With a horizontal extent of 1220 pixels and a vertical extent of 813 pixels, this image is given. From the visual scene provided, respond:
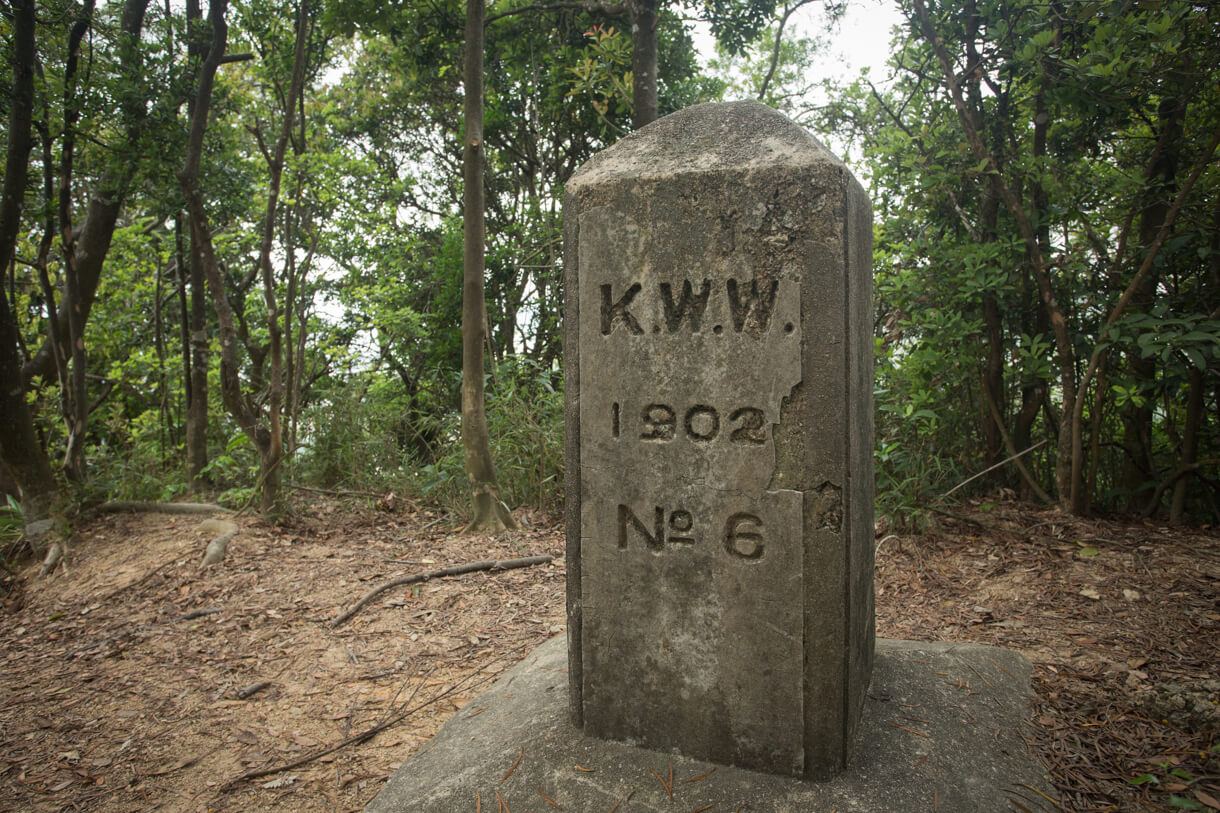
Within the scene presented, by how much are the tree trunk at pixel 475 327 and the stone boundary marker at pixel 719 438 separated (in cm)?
326

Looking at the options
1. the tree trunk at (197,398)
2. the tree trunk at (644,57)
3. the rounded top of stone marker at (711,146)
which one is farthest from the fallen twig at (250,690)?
the tree trunk at (644,57)

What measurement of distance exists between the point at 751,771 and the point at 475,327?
394 centimetres

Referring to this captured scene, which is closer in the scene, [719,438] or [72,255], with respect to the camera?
[719,438]

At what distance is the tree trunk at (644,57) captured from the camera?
4.95 m

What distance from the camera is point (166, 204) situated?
19.0 ft

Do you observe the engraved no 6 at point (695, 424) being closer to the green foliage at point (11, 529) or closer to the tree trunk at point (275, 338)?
the tree trunk at point (275, 338)

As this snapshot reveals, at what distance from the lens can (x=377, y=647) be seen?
3.47m

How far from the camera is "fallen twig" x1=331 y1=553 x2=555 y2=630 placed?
390 cm

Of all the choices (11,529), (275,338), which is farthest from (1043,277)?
(11,529)

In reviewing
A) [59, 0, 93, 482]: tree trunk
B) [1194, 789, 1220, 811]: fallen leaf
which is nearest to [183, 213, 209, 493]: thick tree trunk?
[59, 0, 93, 482]: tree trunk

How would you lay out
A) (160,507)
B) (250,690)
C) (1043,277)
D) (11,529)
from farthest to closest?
(160,507)
(11,529)
(1043,277)
(250,690)

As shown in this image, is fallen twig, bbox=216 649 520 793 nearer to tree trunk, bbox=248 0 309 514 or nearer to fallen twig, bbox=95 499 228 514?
tree trunk, bbox=248 0 309 514

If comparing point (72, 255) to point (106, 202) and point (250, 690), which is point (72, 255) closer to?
point (106, 202)

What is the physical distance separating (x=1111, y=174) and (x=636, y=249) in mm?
3930
